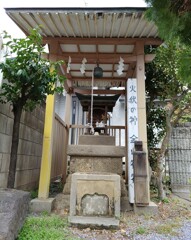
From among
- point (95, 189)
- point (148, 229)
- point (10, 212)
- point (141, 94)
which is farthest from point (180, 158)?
point (10, 212)

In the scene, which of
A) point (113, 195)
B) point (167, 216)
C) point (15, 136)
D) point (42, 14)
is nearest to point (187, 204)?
point (167, 216)

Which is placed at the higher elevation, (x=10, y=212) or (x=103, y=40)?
(x=103, y=40)

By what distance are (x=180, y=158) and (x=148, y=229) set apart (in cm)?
445

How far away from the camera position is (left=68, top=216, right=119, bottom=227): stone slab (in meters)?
3.29

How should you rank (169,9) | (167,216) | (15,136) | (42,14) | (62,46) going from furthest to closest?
(62,46)
(42,14)
(167,216)
(15,136)
(169,9)

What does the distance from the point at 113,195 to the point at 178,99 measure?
366 centimetres

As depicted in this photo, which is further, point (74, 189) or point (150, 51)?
point (150, 51)

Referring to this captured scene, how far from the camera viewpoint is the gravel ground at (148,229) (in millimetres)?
3006

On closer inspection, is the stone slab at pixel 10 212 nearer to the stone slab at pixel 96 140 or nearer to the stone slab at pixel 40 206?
the stone slab at pixel 40 206

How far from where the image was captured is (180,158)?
7164 millimetres

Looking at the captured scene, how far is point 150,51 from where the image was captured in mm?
6176

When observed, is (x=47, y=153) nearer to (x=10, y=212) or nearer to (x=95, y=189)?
(x=95, y=189)

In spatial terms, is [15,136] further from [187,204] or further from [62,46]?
[187,204]

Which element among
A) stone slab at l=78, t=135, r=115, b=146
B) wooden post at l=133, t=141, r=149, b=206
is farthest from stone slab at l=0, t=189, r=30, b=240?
stone slab at l=78, t=135, r=115, b=146
